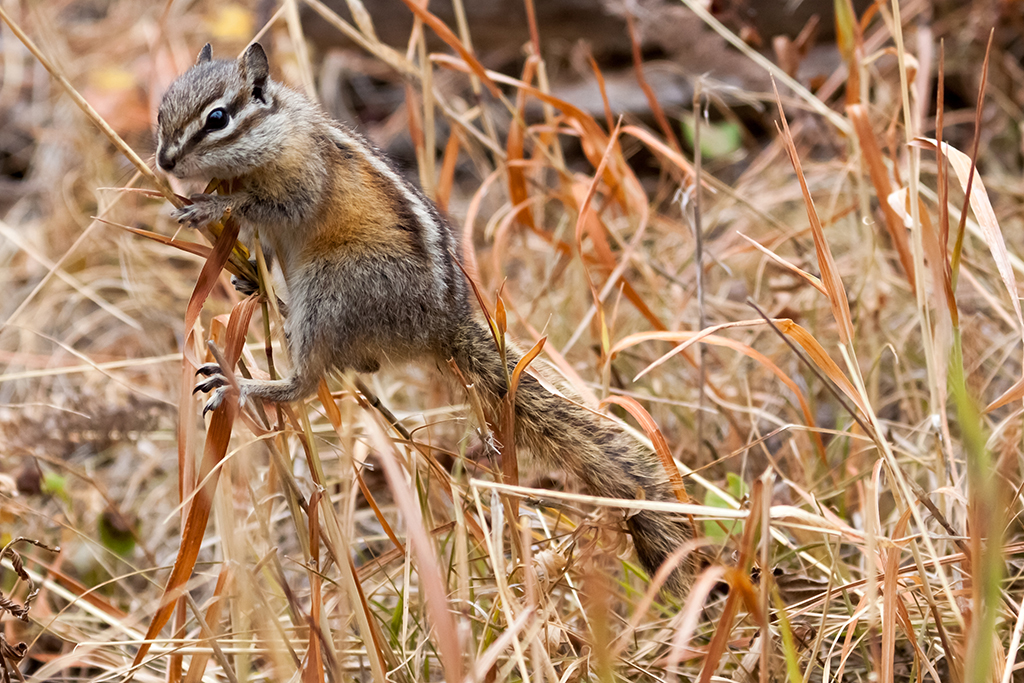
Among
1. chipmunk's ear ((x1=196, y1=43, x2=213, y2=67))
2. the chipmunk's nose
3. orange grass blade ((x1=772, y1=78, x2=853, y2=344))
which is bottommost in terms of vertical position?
orange grass blade ((x1=772, y1=78, x2=853, y2=344))

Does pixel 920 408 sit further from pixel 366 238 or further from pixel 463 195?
pixel 463 195

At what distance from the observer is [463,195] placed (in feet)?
14.8

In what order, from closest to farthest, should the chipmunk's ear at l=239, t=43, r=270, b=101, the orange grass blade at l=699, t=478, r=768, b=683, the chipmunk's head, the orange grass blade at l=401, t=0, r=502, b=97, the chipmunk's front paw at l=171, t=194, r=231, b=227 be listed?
the orange grass blade at l=699, t=478, r=768, b=683
the chipmunk's front paw at l=171, t=194, r=231, b=227
the chipmunk's head
the chipmunk's ear at l=239, t=43, r=270, b=101
the orange grass blade at l=401, t=0, r=502, b=97

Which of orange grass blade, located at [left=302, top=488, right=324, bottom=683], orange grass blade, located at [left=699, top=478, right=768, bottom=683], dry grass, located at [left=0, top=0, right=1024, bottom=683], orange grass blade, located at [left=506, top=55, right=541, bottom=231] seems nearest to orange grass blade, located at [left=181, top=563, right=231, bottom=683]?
dry grass, located at [left=0, top=0, right=1024, bottom=683]

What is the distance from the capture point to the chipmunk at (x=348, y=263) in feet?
5.59

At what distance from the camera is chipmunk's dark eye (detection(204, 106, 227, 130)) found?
172cm

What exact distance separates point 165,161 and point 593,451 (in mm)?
1043

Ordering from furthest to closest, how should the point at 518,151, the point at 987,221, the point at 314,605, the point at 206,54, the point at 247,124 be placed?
the point at 518,151 < the point at 206,54 < the point at 247,124 < the point at 987,221 < the point at 314,605

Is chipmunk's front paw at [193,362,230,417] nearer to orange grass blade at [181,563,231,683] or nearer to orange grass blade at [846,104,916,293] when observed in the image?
orange grass blade at [181,563,231,683]

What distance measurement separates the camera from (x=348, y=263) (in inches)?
74.2

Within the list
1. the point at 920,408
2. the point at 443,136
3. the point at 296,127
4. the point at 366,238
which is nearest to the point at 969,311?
the point at 920,408

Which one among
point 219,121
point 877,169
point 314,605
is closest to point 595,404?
point 314,605

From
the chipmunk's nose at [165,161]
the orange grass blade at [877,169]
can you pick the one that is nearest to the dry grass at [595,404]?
the orange grass blade at [877,169]

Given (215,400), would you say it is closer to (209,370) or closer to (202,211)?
(209,370)
